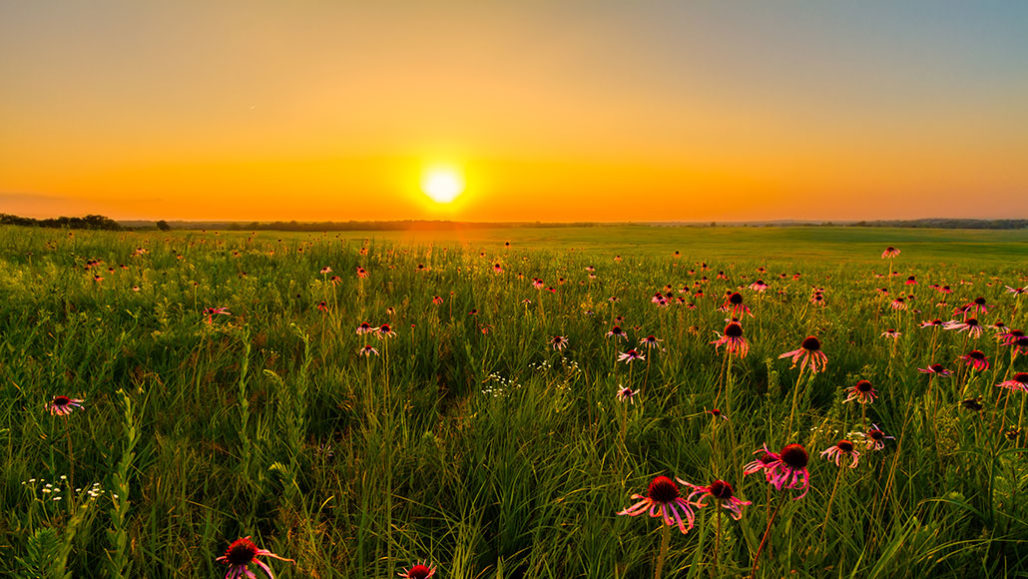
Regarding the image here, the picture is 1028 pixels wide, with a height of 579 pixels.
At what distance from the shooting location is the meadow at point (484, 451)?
55.5 inches

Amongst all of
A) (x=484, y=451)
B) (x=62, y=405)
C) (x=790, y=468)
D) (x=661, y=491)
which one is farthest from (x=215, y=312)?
(x=790, y=468)

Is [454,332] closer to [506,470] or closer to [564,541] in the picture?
[506,470]

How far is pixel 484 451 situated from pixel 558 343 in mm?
1485

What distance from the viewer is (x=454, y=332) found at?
354 centimetres

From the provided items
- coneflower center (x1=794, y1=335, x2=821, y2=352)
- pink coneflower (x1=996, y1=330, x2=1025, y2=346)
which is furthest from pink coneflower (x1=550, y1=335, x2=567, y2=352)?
pink coneflower (x1=996, y1=330, x2=1025, y2=346)

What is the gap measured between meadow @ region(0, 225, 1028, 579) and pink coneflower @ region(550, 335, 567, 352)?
29 mm

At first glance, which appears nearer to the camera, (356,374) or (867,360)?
(356,374)

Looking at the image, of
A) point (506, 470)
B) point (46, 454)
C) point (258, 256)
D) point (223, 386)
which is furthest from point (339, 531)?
point (258, 256)

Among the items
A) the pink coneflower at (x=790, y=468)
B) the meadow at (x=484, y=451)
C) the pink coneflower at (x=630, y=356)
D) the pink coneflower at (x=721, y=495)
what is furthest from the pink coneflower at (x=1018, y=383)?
the pink coneflower at (x=721, y=495)

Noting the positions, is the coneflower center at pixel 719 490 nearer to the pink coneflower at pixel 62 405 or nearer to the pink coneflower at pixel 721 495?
the pink coneflower at pixel 721 495

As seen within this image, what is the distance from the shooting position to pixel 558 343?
3.28 m

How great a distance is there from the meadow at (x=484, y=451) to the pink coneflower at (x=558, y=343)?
0.03 m

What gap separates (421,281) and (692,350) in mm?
3321

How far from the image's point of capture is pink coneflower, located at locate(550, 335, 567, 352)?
10.5 ft
